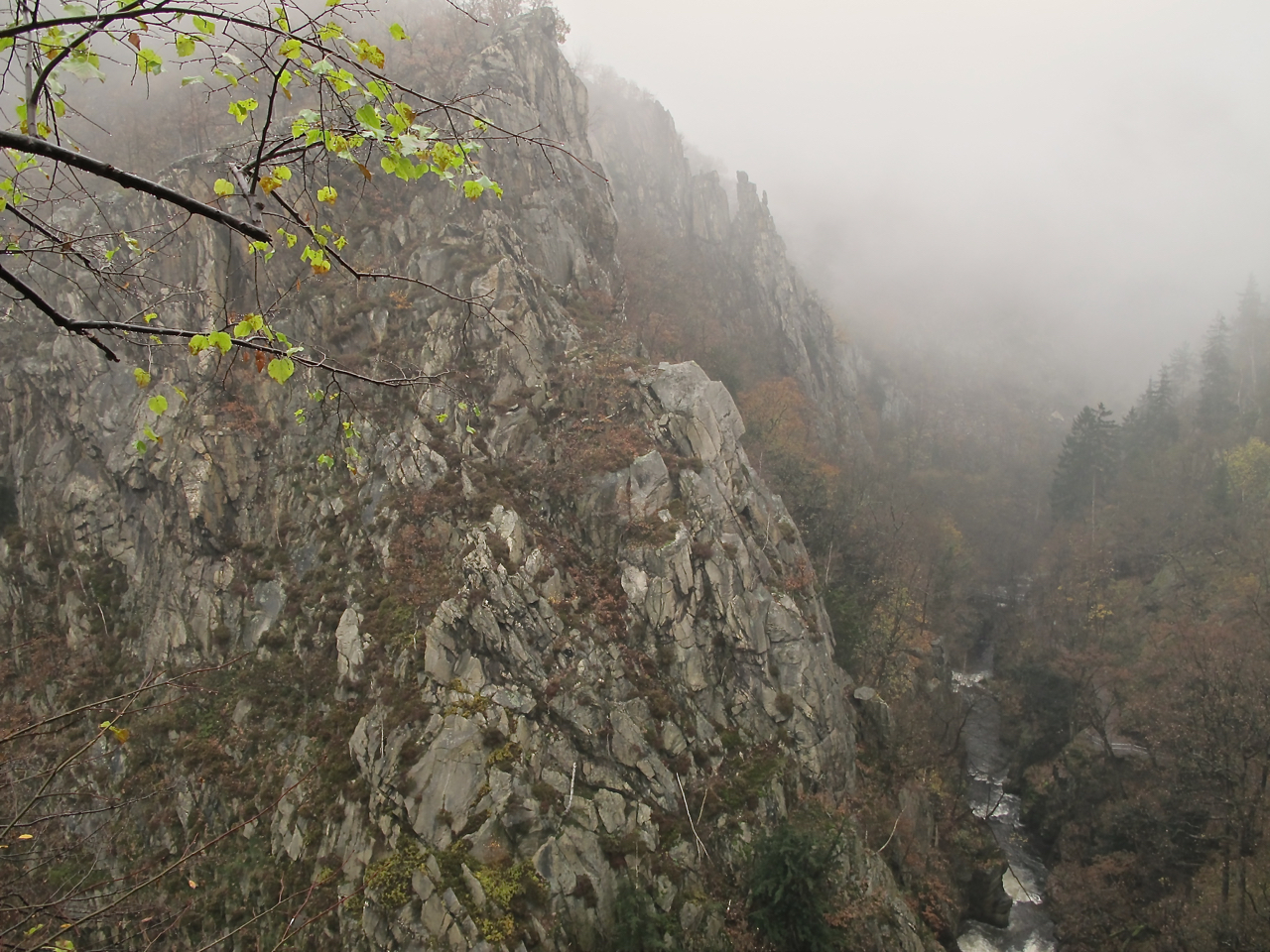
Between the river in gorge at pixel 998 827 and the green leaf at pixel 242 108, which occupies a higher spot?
the green leaf at pixel 242 108

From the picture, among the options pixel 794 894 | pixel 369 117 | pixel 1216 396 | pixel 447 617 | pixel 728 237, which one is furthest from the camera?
pixel 728 237

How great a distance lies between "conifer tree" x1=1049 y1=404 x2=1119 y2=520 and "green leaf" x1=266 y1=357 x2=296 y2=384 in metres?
62.4

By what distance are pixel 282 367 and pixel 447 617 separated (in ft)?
47.0

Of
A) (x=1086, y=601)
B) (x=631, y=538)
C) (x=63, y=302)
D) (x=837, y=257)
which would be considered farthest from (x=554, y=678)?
(x=837, y=257)

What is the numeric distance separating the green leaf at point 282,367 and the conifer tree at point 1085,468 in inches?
2457

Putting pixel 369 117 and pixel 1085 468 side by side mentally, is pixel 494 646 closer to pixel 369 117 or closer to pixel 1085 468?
pixel 369 117

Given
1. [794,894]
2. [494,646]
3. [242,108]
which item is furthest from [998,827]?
[242,108]

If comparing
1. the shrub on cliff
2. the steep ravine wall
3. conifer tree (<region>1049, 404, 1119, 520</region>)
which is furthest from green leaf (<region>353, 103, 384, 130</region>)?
conifer tree (<region>1049, 404, 1119, 520</region>)

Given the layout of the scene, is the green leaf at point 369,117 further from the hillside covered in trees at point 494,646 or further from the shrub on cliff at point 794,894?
the shrub on cliff at point 794,894

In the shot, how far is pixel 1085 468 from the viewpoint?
2119 inches

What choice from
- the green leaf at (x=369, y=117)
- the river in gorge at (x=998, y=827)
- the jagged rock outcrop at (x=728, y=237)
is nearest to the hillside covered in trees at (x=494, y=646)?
the green leaf at (x=369, y=117)

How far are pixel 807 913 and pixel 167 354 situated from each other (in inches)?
981

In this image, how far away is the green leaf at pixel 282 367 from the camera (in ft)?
9.13

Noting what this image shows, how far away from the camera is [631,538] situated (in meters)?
19.3
